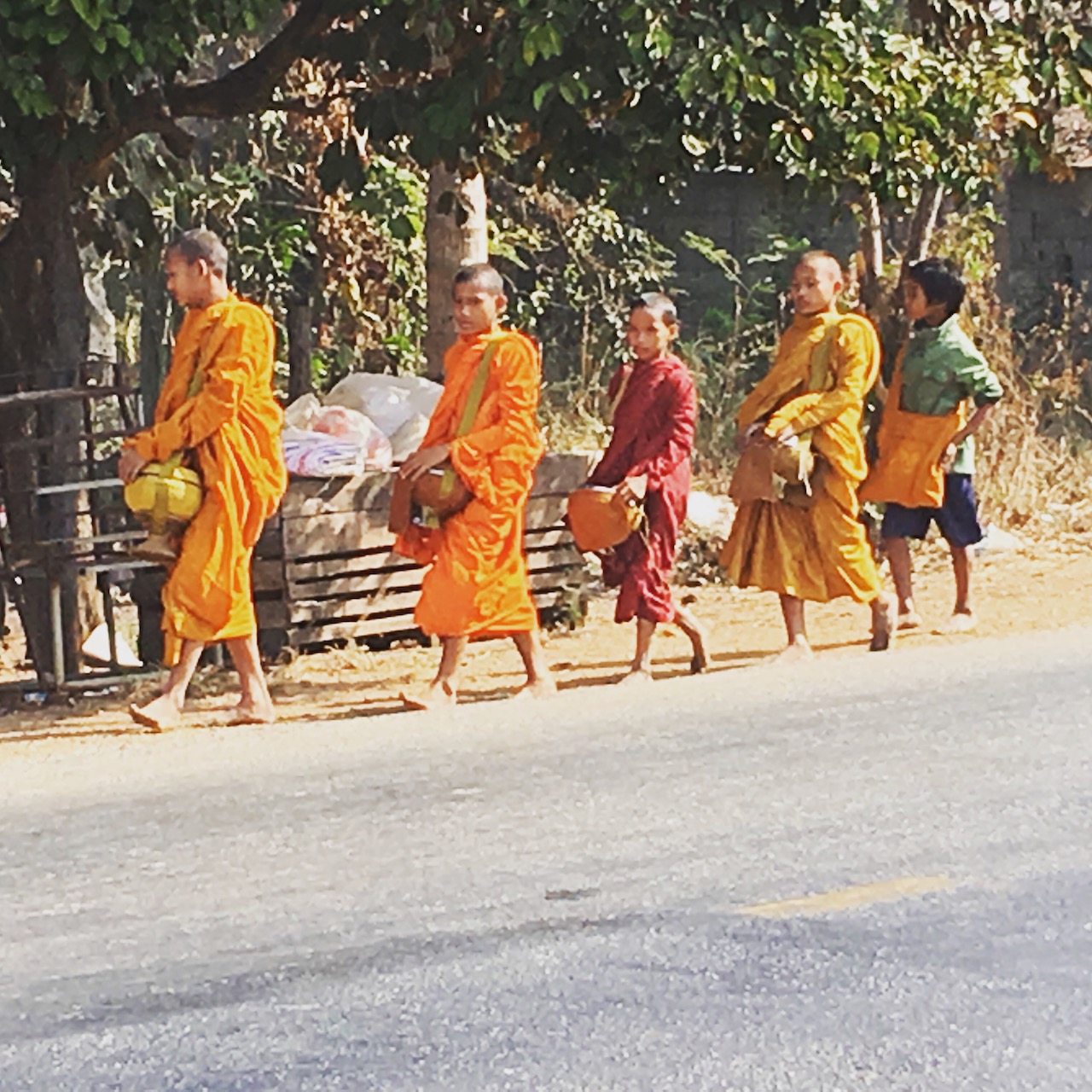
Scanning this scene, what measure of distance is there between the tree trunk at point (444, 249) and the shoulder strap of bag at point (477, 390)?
12.1 feet

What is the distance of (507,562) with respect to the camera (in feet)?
31.3

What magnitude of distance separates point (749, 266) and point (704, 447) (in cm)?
465

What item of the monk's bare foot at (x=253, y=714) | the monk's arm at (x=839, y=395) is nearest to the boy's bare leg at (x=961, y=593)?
the monk's arm at (x=839, y=395)

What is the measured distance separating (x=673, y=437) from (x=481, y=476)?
3.08 feet

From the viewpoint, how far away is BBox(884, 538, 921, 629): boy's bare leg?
37.7 ft

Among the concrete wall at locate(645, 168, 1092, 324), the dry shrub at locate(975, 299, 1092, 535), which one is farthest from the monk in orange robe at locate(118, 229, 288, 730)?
the concrete wall at locate(645, 168, 1092, 324)

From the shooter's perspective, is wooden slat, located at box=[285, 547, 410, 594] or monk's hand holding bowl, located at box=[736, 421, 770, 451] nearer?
monk's hand holding bowl, located at box=[736, 421, 770, 451]

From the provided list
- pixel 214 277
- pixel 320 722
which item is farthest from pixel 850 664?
pixel 214 277

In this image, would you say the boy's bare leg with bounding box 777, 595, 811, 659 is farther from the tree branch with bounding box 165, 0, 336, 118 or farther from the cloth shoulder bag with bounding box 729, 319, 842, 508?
the tree branch with bounding box 165, 0, 336, 118

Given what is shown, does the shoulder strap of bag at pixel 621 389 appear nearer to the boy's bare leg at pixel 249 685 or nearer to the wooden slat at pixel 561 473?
the wooden slat at pixel 561 473

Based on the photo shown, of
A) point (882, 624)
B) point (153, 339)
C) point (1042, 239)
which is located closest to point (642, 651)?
point (882, 624)

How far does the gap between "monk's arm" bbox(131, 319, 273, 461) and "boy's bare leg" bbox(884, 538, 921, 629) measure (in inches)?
149

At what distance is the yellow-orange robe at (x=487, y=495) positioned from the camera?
9367 millimetres

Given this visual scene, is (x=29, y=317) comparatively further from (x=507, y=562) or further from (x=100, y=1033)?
(x=100, y=1033)
